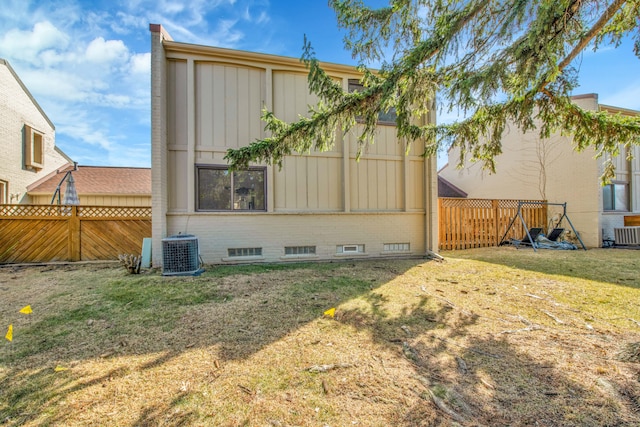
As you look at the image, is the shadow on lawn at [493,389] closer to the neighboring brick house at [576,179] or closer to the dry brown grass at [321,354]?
the dry brown grass at [321,354]

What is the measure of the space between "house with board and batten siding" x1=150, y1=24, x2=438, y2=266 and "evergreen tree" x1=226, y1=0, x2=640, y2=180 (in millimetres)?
1981

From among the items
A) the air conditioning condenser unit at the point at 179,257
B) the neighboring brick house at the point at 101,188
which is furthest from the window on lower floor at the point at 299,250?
the neighboring brick house at the point at 101,188

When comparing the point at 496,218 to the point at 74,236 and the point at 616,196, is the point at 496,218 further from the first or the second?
the point at 74,236

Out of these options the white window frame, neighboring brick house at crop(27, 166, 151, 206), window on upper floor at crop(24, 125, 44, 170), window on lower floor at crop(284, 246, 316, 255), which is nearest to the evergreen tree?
window on lower floor at crop(284, 246, 316, 255)

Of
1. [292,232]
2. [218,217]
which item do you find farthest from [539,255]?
[218,217]

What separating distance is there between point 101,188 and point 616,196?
22.0 metres

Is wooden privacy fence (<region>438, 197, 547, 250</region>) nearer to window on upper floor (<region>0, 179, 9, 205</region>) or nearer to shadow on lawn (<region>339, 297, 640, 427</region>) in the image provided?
shadow on lawn (<region>339, 297, 640, 427</region>)

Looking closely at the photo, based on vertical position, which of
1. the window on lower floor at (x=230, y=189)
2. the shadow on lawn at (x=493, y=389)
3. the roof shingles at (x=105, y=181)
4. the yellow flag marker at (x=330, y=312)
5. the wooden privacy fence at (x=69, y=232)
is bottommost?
the shadow on lawn at (x=493, y=389)

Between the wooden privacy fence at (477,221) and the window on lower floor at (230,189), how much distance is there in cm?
608

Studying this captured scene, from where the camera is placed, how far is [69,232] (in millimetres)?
6770

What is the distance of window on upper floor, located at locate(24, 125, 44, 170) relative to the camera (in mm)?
11188

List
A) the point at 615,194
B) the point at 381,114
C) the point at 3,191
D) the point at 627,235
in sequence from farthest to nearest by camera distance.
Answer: the point at 615,194 → the point at 3,191 → the point at 627,235 → the point at 381,114

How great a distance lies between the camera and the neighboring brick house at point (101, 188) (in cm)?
1154

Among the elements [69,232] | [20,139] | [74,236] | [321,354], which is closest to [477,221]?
[321,354]
